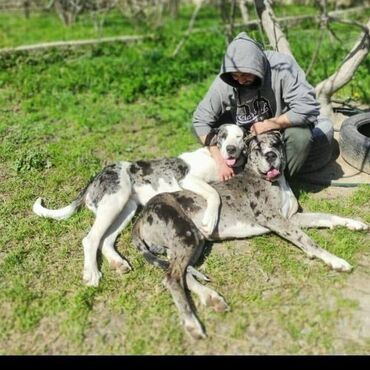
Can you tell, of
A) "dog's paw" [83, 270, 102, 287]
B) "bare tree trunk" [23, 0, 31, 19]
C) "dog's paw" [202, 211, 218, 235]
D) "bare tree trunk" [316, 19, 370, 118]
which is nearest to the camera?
"dog's paw" [83, 270, 102, 287]

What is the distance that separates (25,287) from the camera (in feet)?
13.3

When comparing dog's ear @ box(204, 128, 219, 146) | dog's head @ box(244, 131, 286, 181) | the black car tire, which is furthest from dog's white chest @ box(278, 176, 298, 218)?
the black car tire

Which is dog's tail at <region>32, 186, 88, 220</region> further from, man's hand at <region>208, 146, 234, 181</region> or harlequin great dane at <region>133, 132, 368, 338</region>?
man's hand at <region>208, 146, 234, 181</region>

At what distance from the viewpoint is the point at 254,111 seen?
5.25 m

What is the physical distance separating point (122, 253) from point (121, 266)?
277mm

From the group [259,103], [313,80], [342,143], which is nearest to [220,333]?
[259,103]

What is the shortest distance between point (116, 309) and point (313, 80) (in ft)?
18.1

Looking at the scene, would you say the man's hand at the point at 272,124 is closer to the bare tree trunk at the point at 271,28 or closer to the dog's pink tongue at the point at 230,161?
the dog's pink tongue at the point at 230,161

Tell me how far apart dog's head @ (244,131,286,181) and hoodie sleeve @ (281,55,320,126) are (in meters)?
0.36

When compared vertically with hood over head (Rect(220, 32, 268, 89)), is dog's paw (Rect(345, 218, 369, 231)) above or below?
below

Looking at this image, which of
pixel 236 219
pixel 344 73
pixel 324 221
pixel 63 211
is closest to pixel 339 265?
pixel 324 221

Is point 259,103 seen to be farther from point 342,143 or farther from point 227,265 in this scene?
point 227,265

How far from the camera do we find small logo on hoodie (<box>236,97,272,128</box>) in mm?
5227

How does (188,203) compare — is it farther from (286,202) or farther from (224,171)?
(286,202)
